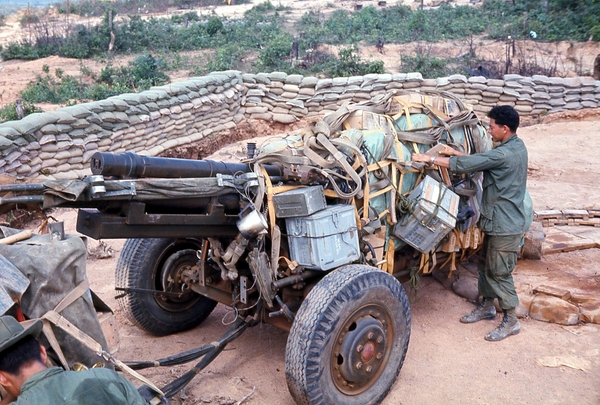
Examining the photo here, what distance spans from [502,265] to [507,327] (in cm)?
58

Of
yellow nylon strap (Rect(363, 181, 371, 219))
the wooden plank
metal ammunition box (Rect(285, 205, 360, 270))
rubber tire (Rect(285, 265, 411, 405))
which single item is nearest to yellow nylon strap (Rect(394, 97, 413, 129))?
yellow nylon strap (Rect(363, 181, 371, 219))

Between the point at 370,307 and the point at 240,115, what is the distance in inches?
371

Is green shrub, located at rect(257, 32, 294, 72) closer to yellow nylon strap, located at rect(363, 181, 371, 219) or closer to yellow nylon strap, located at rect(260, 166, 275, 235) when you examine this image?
yellow nylon strap, located at rect(363, 181, 371, 219)

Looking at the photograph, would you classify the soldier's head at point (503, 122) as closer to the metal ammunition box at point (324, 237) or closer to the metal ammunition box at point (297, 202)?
the metal ammunition box at point (324, 237)

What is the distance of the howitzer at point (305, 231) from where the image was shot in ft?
12.2

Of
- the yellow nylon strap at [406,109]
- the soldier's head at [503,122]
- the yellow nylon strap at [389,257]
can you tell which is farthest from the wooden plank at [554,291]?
the yellow nylon strap at [406,109]

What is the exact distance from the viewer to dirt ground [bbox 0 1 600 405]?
456 cm

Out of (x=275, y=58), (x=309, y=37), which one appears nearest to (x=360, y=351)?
(x=275, y=58)

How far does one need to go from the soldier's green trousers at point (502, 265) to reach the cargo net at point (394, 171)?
231 mm

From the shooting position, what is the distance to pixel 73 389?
2.56m

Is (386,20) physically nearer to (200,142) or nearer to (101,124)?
(200,142)

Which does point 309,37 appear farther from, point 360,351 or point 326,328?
point 326,328

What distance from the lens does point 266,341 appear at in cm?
537

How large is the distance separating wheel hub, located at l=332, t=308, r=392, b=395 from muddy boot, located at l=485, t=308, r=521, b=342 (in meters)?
1.48
